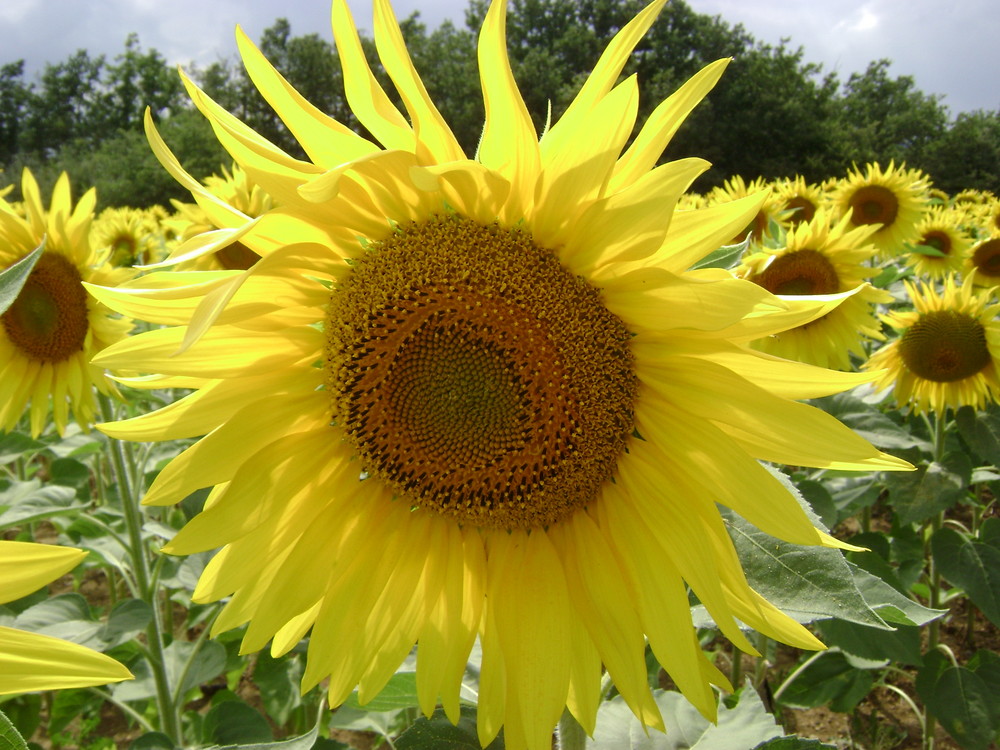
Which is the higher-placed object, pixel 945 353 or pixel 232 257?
pixel 232 257

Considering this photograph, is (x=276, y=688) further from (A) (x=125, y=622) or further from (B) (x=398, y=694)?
(B) (x=398, y=694)

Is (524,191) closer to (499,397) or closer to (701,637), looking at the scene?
(499,397)

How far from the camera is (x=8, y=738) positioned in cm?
90

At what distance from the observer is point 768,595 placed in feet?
3.99

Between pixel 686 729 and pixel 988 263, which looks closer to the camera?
pixel 686 729

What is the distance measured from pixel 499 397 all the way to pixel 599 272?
12.4 inches

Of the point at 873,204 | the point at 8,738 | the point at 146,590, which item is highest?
the point at 873,204

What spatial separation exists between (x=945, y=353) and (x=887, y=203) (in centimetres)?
409

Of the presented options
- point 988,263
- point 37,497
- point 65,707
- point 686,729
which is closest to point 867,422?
point 686,729

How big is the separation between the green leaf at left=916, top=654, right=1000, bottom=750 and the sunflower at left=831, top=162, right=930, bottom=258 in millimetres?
4754

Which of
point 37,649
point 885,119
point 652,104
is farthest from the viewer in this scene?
point 885,119

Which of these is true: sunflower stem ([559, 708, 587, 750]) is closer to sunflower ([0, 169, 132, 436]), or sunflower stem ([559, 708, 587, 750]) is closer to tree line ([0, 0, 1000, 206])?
sunflower ([0, 169, 132, 436])

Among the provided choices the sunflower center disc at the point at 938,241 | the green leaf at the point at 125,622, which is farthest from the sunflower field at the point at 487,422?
the sunflower center disc at the point at 938,241

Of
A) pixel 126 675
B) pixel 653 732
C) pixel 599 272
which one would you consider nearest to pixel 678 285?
pixel 599 272
